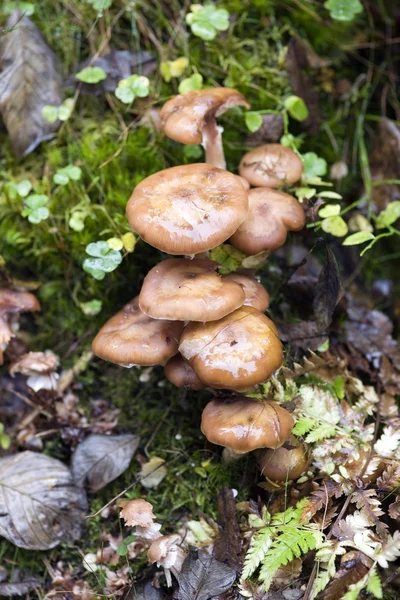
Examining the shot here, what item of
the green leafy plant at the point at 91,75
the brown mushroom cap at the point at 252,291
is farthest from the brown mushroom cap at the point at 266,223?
the green leafy plant at the point at 91,75

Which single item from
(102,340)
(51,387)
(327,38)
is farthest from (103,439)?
(327,38)

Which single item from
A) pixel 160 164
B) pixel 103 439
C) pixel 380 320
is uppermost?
pixel 160 164

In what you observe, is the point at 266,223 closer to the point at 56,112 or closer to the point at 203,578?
the point at 56,112

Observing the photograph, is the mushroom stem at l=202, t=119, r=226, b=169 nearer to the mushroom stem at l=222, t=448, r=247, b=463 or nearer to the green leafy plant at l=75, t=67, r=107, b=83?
the green leafy plant at l=75, t=67, r=107, b=83

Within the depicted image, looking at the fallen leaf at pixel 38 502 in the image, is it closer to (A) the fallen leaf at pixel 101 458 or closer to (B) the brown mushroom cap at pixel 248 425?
(A) the fallen leaf at pixel 101 458

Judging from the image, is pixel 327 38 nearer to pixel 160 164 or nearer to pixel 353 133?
pixel 353 133

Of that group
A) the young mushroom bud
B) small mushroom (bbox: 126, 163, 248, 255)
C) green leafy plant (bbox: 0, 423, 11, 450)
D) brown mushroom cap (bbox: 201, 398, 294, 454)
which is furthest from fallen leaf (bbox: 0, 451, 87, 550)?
small mushroom (bbox: 126, 163, 248, 255)
